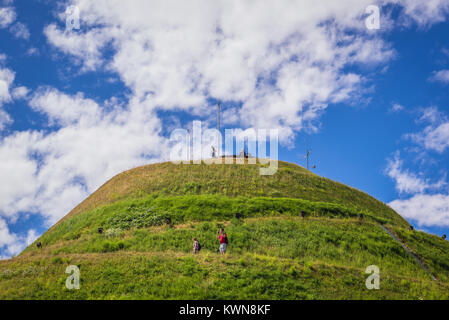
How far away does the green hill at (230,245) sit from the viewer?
18.1 meters

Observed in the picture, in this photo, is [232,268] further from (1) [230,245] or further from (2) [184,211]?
(2) [184,211]

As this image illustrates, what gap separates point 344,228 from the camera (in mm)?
32594

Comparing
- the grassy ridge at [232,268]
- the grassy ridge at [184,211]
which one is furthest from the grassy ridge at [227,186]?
the grassy ridge at [232,268]

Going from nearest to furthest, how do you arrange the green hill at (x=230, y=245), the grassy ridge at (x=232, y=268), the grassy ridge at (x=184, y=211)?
the grassy ridge at (x=232, y=268) → the green hill at (x=230, y=245) → the grassy ridge at (x=184, y=211)

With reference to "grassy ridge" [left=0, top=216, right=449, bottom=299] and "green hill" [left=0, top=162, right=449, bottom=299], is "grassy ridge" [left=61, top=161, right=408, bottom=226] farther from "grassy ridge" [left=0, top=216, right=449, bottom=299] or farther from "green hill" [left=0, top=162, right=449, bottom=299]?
"grassy ridge" [left=0, top=216, right=449, bottom=299]

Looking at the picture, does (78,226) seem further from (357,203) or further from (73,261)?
(357,203)

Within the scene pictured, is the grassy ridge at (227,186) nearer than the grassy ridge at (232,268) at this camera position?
No

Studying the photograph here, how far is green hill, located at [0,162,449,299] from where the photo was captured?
18.1 m

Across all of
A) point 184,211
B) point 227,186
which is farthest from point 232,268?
point 227,186

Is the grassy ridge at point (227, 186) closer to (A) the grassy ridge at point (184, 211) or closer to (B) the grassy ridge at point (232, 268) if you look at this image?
(A) the grassy ridge at point (184, 211)

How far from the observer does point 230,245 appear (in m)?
26.4

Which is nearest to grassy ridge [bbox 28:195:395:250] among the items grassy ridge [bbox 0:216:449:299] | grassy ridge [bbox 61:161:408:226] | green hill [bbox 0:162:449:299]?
green hill [bbox 0:162:449:299]

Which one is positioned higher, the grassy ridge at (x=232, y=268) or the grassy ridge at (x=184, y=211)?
the grassy ridge at (x=184, y=211)
